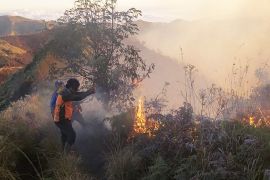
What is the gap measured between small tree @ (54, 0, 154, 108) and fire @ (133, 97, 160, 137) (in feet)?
7.37

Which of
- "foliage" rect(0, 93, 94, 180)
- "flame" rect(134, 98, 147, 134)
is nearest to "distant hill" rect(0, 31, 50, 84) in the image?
"foliage" rect(0, 93, 94, 180)

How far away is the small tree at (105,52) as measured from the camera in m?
11.4

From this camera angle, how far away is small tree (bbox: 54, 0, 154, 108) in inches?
450

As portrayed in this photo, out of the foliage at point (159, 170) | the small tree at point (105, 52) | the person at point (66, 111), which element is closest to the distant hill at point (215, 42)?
the small tree at point (105, 52)

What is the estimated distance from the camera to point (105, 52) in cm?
1170

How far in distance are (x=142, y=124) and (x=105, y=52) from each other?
3357mm

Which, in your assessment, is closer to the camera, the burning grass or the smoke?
the burning grass

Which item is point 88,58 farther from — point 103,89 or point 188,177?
point 188,177

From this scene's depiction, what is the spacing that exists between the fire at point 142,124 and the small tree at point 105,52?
2245mm

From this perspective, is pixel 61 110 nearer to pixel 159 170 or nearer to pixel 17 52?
pixel 159 170

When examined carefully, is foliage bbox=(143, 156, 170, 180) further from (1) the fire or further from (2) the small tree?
(2) the small tree

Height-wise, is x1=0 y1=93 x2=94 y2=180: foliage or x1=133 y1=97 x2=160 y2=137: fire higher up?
x1=133 y1=97 x2=160 y2=137: fire

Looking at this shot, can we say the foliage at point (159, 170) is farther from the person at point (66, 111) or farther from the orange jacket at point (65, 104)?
the orange jacket at point (65, 104)

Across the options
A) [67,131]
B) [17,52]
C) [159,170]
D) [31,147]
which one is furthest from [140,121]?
[17,52]
